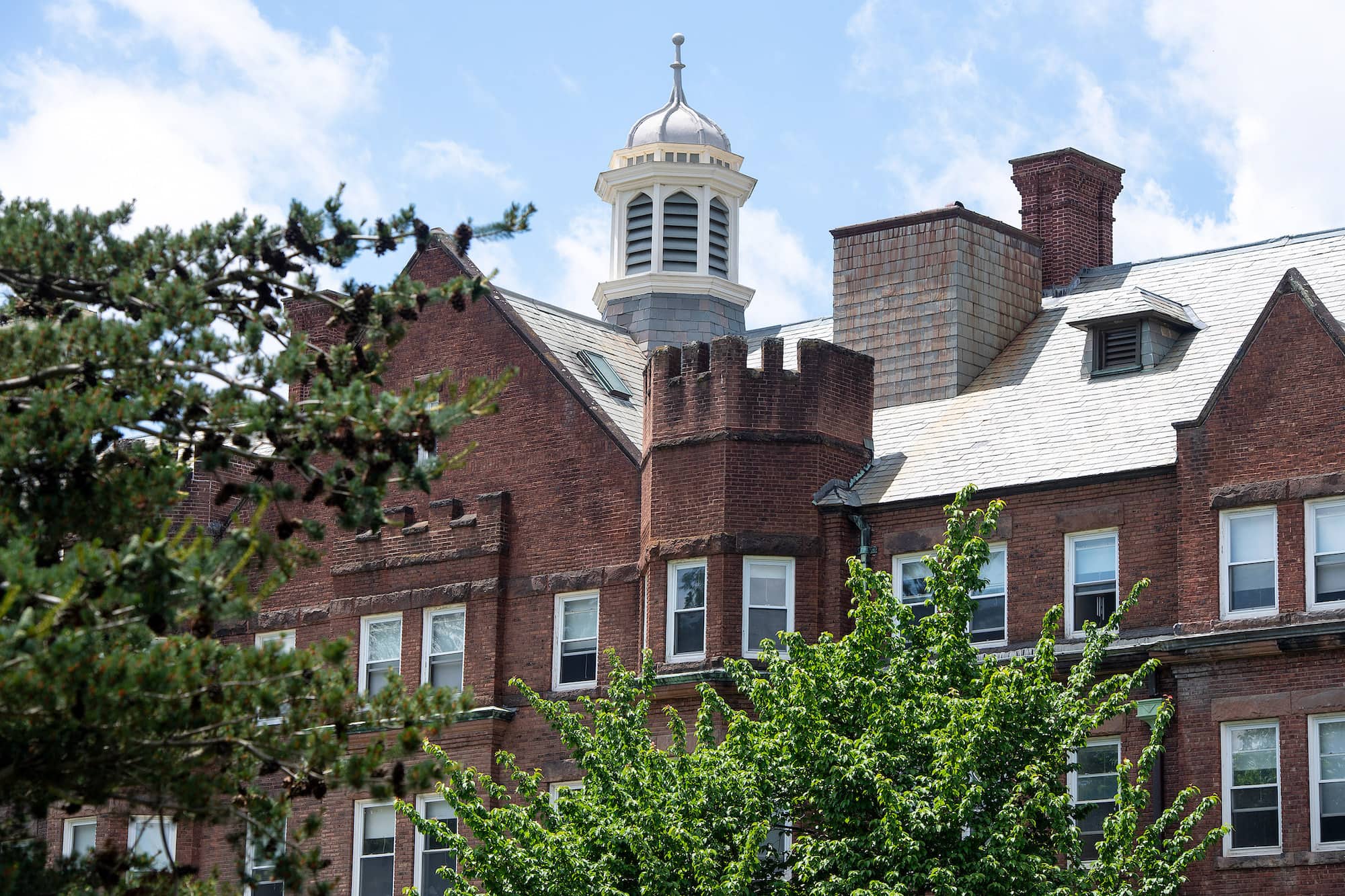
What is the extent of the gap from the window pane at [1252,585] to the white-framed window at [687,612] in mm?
7750

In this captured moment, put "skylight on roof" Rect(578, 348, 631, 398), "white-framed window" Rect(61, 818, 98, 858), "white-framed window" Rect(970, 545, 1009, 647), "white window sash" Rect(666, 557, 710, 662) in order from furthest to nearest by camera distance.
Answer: "white-framed window" Rect(61, 818, 98, 858), "skylight on roof" Rect(578, 348, 631, 398), "white window sash" Rect(666, 557, 710, 662), "white-framed window" Rect(970, 545, 1009, 647)

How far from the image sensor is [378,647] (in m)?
37.2

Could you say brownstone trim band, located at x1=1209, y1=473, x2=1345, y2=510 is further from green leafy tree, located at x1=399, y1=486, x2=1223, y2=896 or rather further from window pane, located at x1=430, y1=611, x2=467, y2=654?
window pane, located at x1=430, y1=611, x2=467, y2=654

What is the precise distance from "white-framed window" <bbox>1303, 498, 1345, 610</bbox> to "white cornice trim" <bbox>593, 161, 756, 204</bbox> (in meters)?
19.5

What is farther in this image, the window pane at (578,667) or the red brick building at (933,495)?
the window pane at (578,667)

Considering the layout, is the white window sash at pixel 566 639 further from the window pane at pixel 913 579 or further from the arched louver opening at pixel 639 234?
the arched louver opening at pixel 639 234

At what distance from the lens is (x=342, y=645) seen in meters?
14.7

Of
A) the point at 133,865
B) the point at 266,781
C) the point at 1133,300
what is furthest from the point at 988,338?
the point at 133,865

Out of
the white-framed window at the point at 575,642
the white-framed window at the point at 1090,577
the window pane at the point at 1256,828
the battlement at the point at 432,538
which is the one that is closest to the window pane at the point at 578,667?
the white-framed window at the point at 575,642

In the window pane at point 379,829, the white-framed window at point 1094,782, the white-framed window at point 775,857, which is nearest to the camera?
the white-framed window at point 775,857

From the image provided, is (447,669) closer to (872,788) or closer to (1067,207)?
(872,788)

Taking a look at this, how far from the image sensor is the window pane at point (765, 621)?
33281 millimetres

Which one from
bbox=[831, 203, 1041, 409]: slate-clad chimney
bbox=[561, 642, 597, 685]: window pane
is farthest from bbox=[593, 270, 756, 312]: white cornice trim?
bbox=[561, 642, 597, 685]: window pane

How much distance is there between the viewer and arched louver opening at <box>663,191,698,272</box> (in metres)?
46.2
